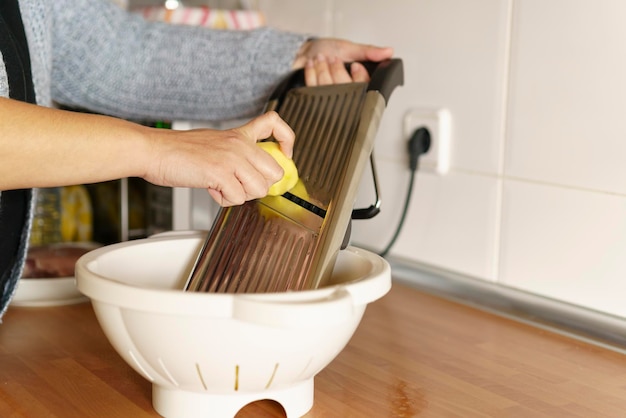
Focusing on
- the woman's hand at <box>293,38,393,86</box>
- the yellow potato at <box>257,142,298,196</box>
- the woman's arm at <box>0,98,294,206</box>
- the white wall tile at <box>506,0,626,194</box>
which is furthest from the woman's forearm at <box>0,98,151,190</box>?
the white wall tile at <box>506,0,626,194</box>

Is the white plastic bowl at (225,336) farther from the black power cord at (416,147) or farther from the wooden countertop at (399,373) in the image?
the black power cord at (416,147)

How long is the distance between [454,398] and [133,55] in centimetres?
65

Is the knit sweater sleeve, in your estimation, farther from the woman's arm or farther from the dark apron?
the woman's arm

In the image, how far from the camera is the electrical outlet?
1.10 meters

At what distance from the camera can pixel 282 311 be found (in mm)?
595

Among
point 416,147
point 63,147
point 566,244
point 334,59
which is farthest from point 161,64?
point 566,244

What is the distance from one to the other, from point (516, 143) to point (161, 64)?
49 centimetres

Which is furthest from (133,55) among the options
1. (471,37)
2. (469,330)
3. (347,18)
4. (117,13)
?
(469,330)

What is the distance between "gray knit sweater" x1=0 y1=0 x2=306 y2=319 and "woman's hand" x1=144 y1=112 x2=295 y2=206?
0.37m

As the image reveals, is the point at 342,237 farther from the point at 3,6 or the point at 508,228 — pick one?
the point at 3,6

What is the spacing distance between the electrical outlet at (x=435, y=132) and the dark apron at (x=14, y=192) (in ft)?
1.68

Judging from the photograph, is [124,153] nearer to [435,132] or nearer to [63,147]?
[63,147]

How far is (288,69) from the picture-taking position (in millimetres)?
1063

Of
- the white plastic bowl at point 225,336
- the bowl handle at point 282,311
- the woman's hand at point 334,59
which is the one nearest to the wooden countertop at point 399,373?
the white plastic bowl at point 225,336
